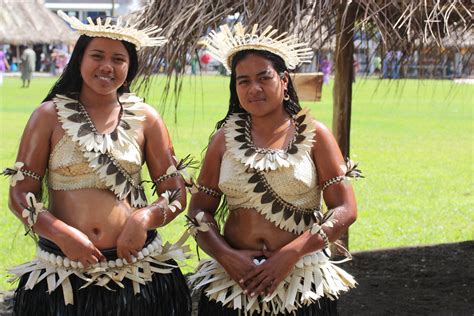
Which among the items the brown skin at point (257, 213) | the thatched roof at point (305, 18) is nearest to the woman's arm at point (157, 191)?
the brown skin at point (257, 213)

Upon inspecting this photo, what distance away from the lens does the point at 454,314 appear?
4676 mm

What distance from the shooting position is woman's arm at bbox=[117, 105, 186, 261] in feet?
9.05

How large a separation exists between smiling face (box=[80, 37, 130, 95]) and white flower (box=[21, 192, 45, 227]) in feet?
1.41

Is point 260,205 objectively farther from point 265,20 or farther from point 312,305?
point 265,20

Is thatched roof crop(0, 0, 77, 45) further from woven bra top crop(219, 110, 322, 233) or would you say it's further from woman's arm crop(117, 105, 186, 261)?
woven bra top crop(219, 110, 322, 233)

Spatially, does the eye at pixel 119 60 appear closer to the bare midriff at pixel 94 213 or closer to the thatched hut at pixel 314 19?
the bare midriff at pixel 94 213

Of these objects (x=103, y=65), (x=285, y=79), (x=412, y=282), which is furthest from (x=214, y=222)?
(x=412, y=282)

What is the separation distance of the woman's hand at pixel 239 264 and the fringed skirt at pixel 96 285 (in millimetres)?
275

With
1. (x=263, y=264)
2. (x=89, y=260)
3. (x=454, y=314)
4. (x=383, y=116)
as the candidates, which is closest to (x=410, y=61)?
(x=454, y=314)

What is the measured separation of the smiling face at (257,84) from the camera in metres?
2.76

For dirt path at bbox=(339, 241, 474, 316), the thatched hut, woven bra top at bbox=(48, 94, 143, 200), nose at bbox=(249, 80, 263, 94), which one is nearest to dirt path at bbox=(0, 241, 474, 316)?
dirt path at bbox=(339, 241, 474, 316)

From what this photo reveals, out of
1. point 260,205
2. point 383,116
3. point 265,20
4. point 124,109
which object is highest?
point 265,20

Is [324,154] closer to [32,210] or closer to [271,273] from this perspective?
[271,273]

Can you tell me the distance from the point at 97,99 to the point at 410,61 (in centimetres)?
212
